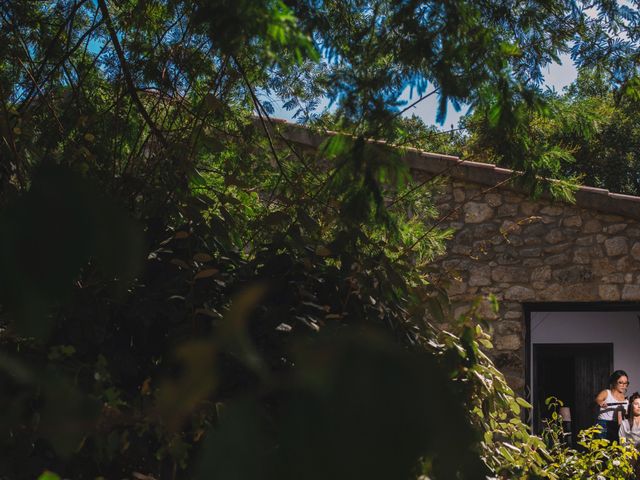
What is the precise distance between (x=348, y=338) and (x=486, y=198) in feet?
24.3

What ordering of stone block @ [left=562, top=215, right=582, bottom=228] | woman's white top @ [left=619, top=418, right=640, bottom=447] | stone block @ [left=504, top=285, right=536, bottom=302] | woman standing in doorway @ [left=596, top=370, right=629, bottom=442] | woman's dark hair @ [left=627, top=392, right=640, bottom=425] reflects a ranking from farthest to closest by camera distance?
woman standing in doorway @ [left=596, top=370, right=629, bottom=442], woman's dark hair @ [left=627, top=392, right=640, bottom=425], woman's white top @ [left=619, top=418, right=640, bottom=447], stone block @ [left=504, top=285, right=536, bottom=302], stone block @ [left=562, top=215, right=582, bottom=228]

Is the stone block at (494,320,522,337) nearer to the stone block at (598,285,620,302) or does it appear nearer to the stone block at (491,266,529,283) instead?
the stone block at (491,266,529,283)

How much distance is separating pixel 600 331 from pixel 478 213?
3550mm

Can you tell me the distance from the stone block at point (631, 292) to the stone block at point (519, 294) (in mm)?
772

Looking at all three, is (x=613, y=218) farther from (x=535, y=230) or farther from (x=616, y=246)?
(x=535, y=230)

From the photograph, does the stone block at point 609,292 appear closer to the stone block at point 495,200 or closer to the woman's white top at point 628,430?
the stone block at point 495,200

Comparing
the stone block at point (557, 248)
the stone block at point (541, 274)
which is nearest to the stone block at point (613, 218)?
the stone block at point (557, 248)

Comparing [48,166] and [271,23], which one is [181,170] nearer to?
[271,23]

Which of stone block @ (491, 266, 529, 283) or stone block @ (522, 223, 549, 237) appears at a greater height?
stone block @ (522, 223, 549, 237)

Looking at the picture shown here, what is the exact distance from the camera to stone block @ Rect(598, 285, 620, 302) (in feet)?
24.2

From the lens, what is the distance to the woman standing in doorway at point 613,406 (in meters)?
8.45

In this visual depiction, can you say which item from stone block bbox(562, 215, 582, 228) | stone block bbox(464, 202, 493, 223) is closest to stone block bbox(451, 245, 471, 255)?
stone block bbox(464, 202, 493, 223)

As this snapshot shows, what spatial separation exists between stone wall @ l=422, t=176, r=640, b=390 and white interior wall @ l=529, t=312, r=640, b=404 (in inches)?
111

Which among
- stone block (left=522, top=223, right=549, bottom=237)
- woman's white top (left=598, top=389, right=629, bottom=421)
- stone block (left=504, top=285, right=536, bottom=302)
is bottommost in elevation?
woman's white top (left=598, top=389, right=629, bottom=421)
